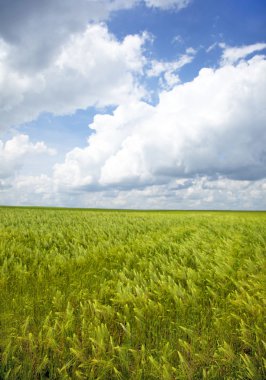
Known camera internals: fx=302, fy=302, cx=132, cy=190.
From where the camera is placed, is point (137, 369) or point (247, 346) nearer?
point (137, 369)

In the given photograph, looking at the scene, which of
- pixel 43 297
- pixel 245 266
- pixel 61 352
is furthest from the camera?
pixel 245 266

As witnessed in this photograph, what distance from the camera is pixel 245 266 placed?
17.7 ft

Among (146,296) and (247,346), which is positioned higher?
(146,296)

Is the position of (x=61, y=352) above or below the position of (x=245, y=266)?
below

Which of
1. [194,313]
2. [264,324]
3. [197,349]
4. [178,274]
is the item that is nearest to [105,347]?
[197,349]

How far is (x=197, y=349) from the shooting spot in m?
2.95

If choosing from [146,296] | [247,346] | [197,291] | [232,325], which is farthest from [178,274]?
[247,346]

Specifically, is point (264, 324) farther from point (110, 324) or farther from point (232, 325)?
point (110, 324)

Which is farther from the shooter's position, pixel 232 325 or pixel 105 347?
pixel 232 325

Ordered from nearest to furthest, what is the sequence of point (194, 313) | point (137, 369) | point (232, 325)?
point (137, 369), point (232, 325), point (194, 313)

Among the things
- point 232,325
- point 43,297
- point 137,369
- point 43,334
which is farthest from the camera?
point 43,297

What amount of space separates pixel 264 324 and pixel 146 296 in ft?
4.62

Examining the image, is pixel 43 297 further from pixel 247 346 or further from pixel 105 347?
pixel 247 346

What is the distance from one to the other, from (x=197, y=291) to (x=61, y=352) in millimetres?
2090
